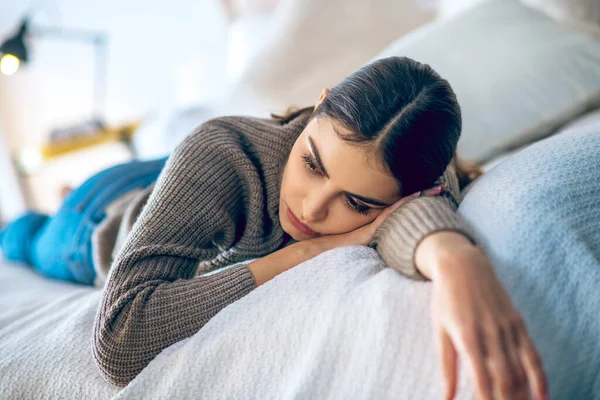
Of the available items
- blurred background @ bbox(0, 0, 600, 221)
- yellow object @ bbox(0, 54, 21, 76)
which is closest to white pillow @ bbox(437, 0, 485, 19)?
blurred background @ bbox(0, 0, 600, 221)

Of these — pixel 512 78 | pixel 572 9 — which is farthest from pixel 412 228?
pixel 572 9

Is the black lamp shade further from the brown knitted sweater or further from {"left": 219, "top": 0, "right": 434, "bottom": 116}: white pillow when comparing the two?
the brown knitted sweater

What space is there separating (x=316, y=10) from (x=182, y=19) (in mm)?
1216

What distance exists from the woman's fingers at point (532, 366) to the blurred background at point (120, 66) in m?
1.13

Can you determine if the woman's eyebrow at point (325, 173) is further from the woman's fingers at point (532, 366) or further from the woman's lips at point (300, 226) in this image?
the woman's fingers at point (532, 366)

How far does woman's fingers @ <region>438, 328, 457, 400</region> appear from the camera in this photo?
1.23 feet

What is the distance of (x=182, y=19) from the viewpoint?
232 centimetres

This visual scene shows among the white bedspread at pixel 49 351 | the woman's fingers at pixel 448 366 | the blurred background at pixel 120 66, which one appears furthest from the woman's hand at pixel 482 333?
the blurred background at pixel 120 66

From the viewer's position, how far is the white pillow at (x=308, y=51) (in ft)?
4.09

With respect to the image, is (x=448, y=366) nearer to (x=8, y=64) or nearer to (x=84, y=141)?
(x=8, y=64)

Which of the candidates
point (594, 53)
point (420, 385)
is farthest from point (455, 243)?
point (594, 53)

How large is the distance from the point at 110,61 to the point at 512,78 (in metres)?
2.17

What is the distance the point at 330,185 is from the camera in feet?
1.96

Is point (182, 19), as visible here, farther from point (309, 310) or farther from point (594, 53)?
point (309, 310)
